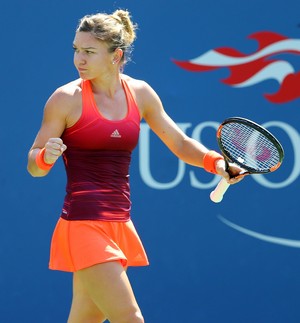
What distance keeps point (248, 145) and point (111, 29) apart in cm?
75

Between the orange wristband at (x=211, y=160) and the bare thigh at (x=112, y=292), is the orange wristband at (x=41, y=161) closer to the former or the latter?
the bare thigh at (x=112, y=292)

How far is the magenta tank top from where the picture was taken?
4340 mm

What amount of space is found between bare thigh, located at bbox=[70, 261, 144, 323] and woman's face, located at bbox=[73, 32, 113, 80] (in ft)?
2.59

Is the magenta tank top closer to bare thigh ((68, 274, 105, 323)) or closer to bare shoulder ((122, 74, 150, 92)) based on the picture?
bare shoulder ((122, 74, 150, 92))

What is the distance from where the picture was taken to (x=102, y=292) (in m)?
4.21

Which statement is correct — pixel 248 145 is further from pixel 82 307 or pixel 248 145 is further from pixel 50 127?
pixel 82 307

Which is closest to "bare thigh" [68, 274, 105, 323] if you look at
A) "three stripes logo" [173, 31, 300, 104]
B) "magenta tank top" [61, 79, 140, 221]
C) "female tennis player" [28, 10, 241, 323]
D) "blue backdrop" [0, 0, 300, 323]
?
"female tennis player" [28, 10, 241, 323]

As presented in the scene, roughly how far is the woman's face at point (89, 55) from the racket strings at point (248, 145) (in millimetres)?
583

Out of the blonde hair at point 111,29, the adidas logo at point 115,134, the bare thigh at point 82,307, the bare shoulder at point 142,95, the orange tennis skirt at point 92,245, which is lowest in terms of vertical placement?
the bare thigh at point 82,307

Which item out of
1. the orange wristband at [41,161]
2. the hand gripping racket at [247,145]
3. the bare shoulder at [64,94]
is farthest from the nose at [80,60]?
the hand gripping racket at [247,145]

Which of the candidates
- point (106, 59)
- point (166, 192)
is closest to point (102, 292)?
point (106, 59)

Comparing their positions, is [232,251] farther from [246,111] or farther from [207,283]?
[246,111]

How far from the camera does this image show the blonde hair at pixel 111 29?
14.4ft

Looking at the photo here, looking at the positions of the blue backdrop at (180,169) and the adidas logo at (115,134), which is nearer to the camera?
the adidas logo at (115,134)
